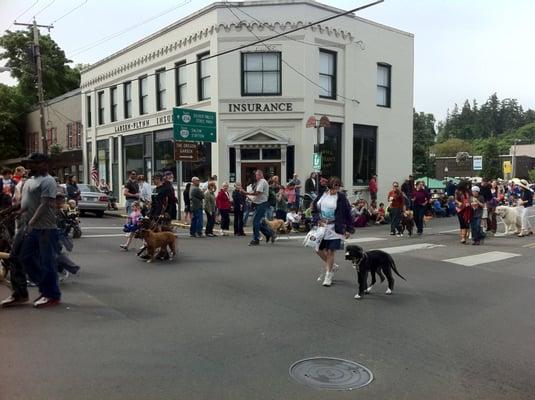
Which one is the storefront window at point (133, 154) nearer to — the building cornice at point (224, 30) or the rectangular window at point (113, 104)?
the rectangular window at point (113, 104)

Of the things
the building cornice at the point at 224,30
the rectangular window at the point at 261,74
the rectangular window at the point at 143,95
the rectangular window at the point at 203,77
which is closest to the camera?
the building cornice at the point at 224,30

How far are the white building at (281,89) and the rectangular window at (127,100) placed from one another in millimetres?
1310

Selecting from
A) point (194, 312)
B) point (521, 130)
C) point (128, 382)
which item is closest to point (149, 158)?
point (194, 312)

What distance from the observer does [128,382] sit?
4.27 meters

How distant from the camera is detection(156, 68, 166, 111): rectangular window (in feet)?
80.7

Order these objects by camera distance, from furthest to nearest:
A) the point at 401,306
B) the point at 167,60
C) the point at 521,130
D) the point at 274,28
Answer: the point at 521,130
the point at 167,60
the point at 274,28
the point at 401,306

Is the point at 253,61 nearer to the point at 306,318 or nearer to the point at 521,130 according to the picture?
the point at 306,318

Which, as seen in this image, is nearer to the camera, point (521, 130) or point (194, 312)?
point (194, 312)

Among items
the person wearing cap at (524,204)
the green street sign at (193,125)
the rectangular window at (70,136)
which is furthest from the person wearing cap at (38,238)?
the rectangular window at (70,136)

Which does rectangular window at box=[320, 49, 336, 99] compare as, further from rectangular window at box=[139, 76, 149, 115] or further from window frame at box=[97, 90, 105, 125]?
window frame at box=[97, 90, 105, 125]

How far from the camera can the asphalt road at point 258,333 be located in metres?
4.28

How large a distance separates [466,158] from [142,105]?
218ft

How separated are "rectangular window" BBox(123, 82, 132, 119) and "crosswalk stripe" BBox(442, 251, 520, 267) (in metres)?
20.7

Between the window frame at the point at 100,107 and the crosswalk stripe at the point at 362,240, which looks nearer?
the crosswalk stripe at the point at 362,240
